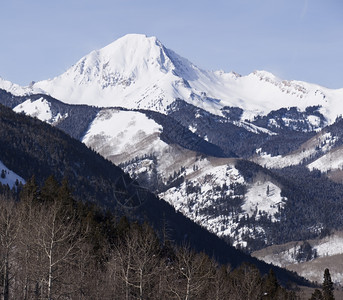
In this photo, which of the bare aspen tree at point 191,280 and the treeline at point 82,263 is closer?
the treeline at point 82,263

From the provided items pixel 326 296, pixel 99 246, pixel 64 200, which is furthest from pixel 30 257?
pixel 326 296

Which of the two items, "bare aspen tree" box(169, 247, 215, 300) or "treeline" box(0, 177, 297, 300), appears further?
"bare aspen tree" box(169, 247, 215, 300)

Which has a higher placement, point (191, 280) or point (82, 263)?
point (82, 263)

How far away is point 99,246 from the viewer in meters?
107

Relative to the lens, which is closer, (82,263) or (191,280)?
(191,280)

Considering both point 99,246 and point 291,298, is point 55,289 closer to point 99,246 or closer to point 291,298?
point 99,246

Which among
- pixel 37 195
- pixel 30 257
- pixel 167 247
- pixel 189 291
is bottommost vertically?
pixel 189 291

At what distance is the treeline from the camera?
7350cm

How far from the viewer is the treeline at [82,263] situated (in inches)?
2894

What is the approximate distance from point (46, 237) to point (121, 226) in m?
43.9

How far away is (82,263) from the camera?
81438 mm

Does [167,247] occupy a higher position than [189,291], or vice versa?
[167,247]

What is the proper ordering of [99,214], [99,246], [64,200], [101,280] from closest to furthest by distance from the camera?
[101,280] < [99,246] < [64,200] < [99,214]

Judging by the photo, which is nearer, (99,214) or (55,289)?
(55,289)
